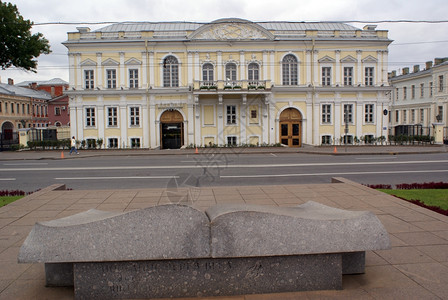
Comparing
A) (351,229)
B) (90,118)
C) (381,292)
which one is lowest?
(381,292)

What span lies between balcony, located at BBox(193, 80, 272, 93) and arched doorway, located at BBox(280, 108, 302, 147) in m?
3.73

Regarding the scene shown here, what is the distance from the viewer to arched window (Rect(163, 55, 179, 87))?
34562 millimetres

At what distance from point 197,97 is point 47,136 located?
16.1m

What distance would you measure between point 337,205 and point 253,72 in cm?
2803

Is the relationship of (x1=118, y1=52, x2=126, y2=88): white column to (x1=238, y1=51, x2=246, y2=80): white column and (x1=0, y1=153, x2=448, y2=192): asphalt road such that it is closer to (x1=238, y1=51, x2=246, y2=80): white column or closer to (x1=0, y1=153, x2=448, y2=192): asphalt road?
(x1=238, y1=51, x2=246, y2=80): white column

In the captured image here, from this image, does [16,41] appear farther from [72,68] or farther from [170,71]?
[170,71]

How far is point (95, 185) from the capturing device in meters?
13.2

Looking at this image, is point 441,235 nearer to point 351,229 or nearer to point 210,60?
point 351,229

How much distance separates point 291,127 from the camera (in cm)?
3553

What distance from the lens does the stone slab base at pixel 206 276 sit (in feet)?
13.1

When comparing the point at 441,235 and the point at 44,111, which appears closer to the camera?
the point at 441,235

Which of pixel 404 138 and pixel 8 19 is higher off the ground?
pixel 8 19

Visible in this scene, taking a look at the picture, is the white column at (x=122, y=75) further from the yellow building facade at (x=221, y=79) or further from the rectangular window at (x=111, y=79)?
the rectangular window at (x=111, y=79)

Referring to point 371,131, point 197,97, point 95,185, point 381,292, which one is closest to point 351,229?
point 381,292
